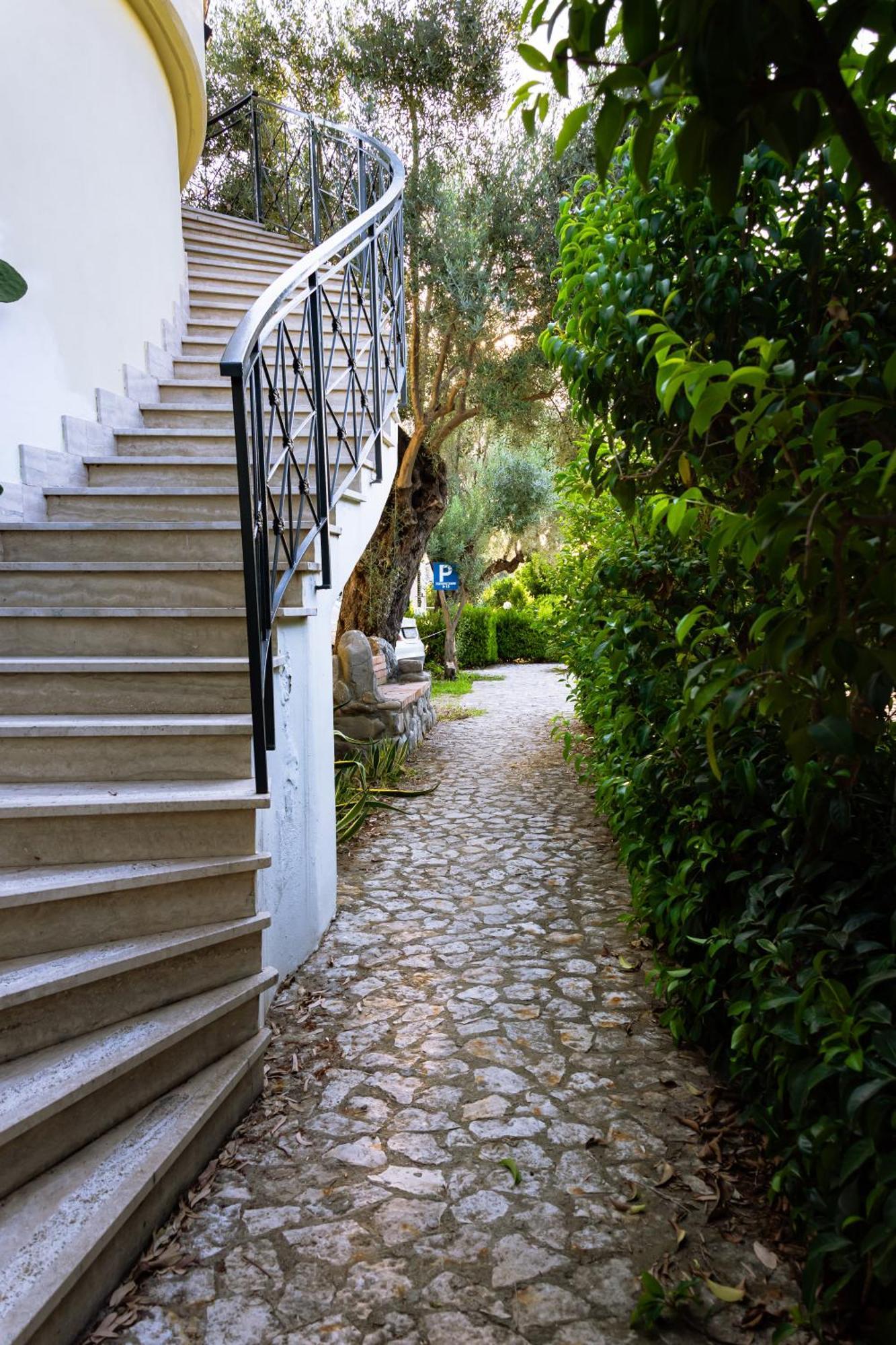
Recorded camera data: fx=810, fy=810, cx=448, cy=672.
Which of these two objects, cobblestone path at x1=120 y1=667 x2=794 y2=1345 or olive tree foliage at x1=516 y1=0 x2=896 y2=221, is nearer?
olive tree foliage at x1=516 y1=0 x2=896 y2=221

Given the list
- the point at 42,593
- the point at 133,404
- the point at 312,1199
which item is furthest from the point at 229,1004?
the point at 133,404

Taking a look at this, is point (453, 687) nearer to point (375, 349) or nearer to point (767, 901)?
point (375, 349)

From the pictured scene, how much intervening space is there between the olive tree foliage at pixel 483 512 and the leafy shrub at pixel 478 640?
0.58m

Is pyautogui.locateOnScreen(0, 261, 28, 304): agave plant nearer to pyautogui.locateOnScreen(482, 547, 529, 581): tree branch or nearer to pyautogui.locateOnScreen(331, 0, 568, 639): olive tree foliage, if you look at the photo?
pyautogui.locateOnScreen(331, 0, 568, 639): olive tree foliage

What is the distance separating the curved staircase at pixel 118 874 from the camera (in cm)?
158

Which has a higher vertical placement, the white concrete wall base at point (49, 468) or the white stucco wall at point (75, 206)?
the white stucco wall at point (75, 206)

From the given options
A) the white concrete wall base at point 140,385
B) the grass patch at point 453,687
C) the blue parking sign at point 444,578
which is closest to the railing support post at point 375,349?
the white concrete wall base at point 140,385

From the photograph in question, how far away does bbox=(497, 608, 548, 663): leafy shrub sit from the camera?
1636 centimetres

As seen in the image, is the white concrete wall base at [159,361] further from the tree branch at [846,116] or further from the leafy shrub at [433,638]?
the leafy shrub at [433,638]

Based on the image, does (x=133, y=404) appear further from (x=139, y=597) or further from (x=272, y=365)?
(x=139, y=597)

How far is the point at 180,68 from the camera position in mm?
4898

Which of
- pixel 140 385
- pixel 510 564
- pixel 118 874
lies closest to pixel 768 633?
pixel 118 874

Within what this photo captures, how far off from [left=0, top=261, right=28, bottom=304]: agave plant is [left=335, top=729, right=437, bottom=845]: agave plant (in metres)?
2.93

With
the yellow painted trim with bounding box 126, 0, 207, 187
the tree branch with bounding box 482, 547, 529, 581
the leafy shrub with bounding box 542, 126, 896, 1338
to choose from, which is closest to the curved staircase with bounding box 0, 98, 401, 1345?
the leafy shrub with bounding box 542, 126, 896, 1338
